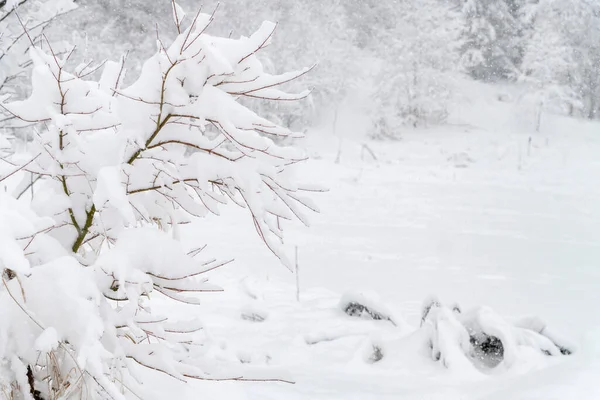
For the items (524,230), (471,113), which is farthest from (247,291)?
(471,113)

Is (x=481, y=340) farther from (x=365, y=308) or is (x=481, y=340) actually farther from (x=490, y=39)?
(x=490, y=39)

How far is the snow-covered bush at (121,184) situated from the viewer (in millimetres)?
1203

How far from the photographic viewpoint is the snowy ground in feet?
9.39

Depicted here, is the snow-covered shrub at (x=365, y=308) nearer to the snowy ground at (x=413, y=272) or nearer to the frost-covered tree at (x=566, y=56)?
the snowy ground at (x=413, y=272)

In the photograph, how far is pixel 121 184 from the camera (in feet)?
4.21

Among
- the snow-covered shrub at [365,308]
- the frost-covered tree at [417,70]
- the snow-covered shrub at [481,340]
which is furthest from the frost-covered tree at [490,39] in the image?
the snow-covered shrub at [481,340]

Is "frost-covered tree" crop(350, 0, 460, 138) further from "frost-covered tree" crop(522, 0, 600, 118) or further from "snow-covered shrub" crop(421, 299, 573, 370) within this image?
"snow-covered shrub" crop(421, 299, 573, 370)

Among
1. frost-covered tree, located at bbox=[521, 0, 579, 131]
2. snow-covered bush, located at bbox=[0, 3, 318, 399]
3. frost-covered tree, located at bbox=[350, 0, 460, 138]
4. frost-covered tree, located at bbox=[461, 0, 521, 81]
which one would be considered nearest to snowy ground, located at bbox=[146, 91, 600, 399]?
snow-covered bush, located at bbox=[0, 3, 318, 399]

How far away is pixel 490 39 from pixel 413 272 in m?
22.1

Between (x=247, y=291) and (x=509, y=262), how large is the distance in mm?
3629

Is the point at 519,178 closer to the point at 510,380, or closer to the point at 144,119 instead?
the point at 510,380

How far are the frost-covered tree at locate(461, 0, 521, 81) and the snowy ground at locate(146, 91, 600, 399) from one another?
1054 centimetres

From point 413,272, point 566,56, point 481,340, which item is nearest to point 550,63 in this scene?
point 566,56

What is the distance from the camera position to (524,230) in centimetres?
908
